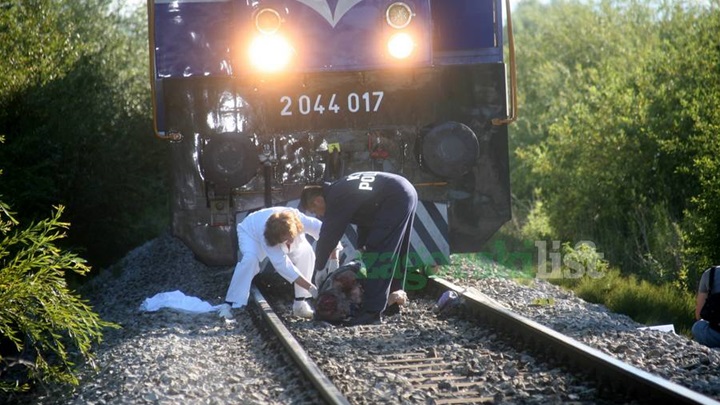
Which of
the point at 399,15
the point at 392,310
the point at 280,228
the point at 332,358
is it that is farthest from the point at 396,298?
the point at 399,15

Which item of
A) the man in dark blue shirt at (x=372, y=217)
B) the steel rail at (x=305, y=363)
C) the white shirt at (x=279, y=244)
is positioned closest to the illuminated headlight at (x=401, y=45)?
the man in dark blue shirt at (x=372, y=217)

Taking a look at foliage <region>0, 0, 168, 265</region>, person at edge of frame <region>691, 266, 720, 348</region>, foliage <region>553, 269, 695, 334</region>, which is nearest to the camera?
person at edge of frame <region>691, 266, 720, 348</region>

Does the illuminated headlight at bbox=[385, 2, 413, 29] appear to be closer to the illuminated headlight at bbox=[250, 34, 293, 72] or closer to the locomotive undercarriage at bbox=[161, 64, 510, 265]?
the locomotive undercarriage at bbox=[161, 64, 510, 265]

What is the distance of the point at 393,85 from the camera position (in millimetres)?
9484

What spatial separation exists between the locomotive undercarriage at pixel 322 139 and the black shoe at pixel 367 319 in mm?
1715

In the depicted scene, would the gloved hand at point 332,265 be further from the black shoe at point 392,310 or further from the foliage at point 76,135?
the foliage at point 76,135

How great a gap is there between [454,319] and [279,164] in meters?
2.36

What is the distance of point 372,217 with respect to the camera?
8.36 m

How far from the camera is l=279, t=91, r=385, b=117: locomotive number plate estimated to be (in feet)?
30.7

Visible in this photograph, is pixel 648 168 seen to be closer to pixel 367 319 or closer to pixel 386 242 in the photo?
pixel 386 242

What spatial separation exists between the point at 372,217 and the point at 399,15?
2.12 m

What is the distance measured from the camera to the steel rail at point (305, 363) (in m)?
5.26

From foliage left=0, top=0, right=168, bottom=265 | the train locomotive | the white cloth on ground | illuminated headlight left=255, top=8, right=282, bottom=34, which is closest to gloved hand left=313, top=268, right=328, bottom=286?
the train locomotive

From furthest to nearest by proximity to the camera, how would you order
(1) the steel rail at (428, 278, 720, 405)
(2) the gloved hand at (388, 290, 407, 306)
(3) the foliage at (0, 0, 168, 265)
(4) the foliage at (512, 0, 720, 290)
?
(3) the foliage at (0, 0, 168, 265) < (4) the foliage at (512, 0, 720, 290) < (2) the gloved hand at (388, 290, 407, 306) < (1) the steel rail at (428, 278, 720, 405)
